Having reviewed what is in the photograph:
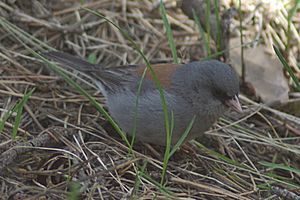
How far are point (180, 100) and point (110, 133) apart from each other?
1.67 feet

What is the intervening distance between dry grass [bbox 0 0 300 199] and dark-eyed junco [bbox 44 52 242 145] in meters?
0.15

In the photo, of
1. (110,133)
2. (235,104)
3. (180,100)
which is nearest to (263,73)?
(235,104)

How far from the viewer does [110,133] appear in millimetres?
3189

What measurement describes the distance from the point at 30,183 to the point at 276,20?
2.53 m

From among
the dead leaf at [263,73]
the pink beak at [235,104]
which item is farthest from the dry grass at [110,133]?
the pink beak at [235,104]

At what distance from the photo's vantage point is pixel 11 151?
262 cm

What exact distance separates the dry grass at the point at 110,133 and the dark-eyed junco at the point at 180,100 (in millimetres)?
153

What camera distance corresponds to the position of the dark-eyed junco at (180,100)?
2938 millimetres

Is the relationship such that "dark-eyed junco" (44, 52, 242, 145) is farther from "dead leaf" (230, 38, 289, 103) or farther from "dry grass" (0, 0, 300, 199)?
"dead leaf" (230, 38, 289, 103)

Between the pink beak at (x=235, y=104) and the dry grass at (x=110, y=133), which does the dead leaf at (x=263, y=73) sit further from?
the pink beak at (x=235, y=104)

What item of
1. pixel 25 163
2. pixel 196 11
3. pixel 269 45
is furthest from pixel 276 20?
pixel 25 163

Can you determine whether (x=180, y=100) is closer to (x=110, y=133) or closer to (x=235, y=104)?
(x=235, y=104)

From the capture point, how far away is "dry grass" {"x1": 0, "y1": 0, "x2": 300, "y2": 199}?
2.57 m

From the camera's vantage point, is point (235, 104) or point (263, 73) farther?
point (263, 73)
